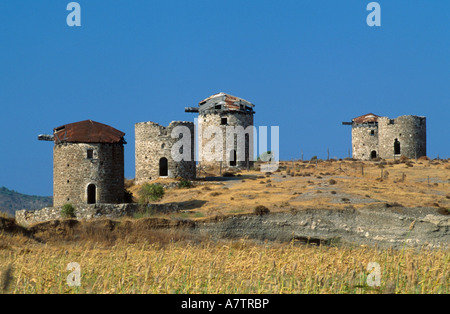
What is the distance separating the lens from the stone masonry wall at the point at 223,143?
2098 inches

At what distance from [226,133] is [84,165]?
2232cm

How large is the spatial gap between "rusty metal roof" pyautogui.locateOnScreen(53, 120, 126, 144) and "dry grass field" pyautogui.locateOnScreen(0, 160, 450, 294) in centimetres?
557

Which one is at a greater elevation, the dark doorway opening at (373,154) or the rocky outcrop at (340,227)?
the dark doorway opening at (373,154)

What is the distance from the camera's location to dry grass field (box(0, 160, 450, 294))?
12.0 metres

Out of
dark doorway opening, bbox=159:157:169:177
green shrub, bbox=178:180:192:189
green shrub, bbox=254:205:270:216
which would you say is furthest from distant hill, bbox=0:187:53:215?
green shrub, bbox=254:205:270:216

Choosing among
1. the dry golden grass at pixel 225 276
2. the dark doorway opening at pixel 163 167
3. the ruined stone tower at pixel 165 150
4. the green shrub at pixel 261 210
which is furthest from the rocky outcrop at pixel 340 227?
the dark doorway opening at pixel 163 167

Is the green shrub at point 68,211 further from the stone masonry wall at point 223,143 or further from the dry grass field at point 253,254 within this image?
the stone masonry wall at point 223,143

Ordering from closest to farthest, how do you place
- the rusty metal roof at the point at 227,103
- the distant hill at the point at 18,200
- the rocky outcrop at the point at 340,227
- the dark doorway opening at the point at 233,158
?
the rocky outcrop at the point at 340,227, the dark doorway opening at the point at 233,158, the rusty metal roof at the point at 227,103, the distant hill at the point at 18,200

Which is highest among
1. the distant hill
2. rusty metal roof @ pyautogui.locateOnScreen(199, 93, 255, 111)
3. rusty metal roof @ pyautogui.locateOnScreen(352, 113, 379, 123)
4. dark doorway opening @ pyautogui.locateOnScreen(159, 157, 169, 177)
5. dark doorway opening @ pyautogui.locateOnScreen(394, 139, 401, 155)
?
rusty metal roof @ pyautogui.locateOnScreen(199, 93, 255, 111)

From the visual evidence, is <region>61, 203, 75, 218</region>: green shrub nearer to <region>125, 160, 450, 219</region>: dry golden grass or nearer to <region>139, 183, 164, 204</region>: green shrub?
<region>125, 160, 450, 219</region>: dry golden grass

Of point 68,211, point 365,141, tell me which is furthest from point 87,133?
point 365,141

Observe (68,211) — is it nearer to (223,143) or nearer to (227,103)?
(223,143)
